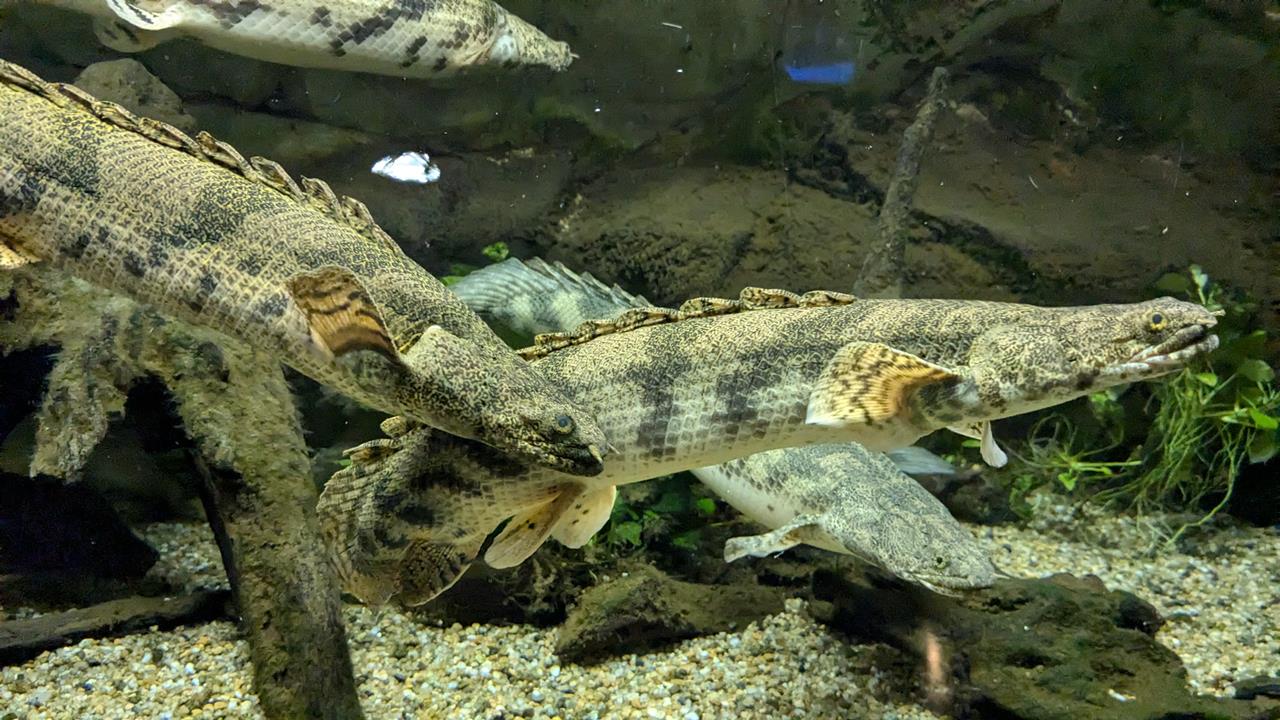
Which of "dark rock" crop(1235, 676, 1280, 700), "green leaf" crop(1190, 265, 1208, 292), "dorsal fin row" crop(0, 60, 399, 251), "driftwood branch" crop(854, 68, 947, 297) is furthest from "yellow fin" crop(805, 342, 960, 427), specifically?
"green leaf" crop(1190, 265, 1208, 292)

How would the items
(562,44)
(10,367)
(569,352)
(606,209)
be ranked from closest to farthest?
(569,352) → (10,367) → (562,44) → (606,209)

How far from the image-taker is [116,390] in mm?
3498

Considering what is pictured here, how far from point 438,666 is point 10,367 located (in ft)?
7.74

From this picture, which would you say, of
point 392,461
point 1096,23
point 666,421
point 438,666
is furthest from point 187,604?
point 1096,23

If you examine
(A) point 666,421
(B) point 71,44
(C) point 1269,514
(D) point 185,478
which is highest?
(B) point 71,44

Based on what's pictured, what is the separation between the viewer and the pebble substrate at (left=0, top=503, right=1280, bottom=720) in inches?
144

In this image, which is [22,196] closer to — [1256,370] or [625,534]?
[625,534]

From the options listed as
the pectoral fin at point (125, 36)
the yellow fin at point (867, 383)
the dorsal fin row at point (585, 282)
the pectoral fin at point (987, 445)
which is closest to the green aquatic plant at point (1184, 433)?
the dorsal fin row at point (585, 282)

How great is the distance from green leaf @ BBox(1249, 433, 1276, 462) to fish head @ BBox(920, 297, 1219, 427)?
3922 millimetres

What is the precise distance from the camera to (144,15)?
4.09 metres

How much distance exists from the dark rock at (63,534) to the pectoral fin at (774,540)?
296cm

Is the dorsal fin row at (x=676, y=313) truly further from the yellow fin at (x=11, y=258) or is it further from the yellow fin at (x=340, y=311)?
the yellow fin at (x=11, y=258)

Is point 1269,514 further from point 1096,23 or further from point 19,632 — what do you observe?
point 19,632

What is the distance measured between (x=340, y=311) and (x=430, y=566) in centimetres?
123
